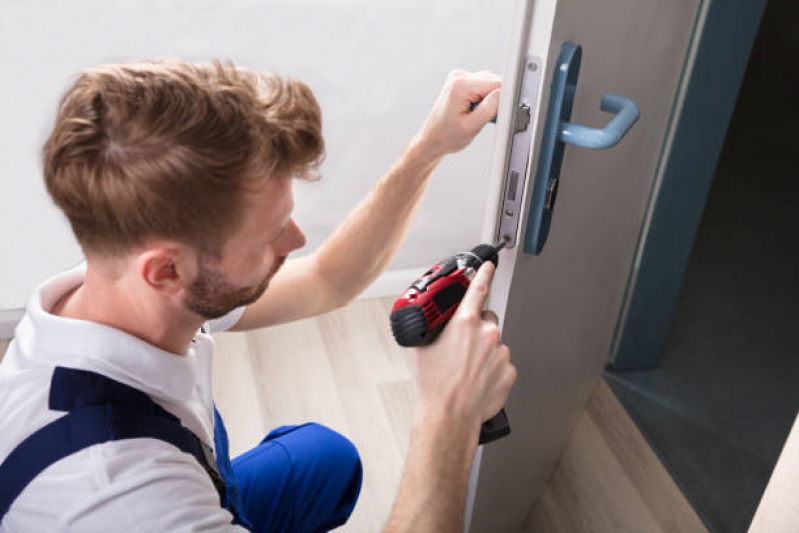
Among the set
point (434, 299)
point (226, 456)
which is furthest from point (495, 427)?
point (226, 456)

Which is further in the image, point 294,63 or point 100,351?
point 294,63

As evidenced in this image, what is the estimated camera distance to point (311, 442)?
1351mm

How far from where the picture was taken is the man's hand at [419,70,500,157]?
3.35 ft

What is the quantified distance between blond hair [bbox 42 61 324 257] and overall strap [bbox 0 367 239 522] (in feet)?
0.55

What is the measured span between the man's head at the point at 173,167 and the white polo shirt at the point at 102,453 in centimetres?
10

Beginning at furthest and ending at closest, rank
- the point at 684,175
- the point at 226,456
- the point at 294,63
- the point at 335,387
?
1. the point at 335,387
2. the point at 294,63
3. the point at 684,175
4. the point at 226,456

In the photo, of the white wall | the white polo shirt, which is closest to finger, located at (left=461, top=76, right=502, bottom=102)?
the white polo shirt

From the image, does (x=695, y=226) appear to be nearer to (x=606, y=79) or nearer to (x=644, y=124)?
(x=644, y=124)

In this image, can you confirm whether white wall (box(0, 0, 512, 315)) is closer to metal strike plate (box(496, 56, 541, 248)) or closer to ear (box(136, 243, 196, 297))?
ear (box(136, 243, 196, 297))

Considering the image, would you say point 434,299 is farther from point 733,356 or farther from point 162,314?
point 733,356

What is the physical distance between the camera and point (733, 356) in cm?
195

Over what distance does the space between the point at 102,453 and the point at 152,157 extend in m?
0.33

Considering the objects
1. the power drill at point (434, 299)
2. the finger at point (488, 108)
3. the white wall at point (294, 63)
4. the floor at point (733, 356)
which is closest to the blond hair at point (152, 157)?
the power drill at point (434, 299)

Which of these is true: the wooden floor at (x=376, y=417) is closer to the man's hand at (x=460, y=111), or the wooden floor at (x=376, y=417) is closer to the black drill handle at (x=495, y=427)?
the black drill handle at (x=495, y=427)
